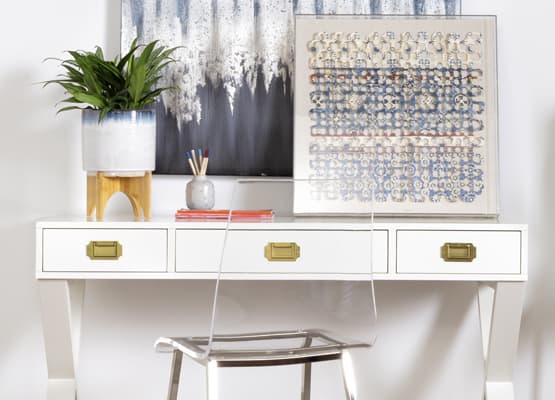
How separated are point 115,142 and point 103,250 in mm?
299

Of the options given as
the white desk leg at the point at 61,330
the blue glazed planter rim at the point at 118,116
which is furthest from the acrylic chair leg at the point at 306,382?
the blue glazed planter rim at the point at 118,116

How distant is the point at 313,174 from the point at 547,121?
774mm

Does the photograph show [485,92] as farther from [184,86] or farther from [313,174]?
[184,86]

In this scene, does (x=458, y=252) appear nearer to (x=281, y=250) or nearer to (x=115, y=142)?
(x=281, y=250)

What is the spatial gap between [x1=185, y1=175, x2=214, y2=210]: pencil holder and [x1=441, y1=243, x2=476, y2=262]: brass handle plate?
67 cm

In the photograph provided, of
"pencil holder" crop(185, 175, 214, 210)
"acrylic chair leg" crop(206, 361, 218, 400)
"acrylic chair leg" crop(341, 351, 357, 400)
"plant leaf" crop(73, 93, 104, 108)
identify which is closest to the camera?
"acrylic chair leg" crop(206, 361, 218, 400)

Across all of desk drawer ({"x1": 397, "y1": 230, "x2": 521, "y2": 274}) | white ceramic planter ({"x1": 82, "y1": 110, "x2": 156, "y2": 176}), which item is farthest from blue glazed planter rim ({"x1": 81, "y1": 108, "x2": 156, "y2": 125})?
desk drawer ({"x1": 397, "y1": 230, "x2": 521, "y2": 274})

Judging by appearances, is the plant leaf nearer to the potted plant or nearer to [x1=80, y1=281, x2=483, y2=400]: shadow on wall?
the potted plant

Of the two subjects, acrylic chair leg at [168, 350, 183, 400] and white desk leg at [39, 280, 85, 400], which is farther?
white desk leg at [39, 280, 85, 400]

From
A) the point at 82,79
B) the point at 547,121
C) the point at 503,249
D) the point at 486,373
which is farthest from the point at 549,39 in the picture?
the point at 82,79

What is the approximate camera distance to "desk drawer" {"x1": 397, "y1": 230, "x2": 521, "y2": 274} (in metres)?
2.16

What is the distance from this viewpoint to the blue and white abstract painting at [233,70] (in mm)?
2529

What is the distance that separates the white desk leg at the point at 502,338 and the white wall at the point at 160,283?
1.03 ft

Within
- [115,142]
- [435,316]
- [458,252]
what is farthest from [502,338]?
[115,142]
